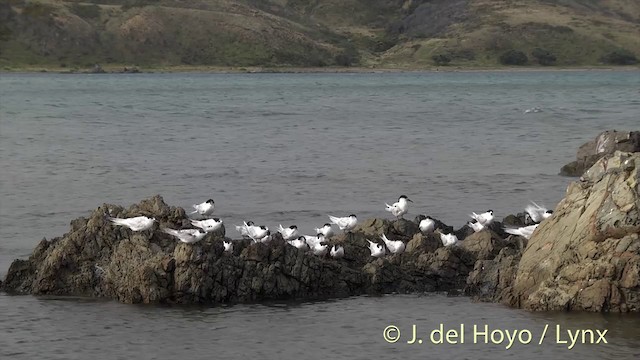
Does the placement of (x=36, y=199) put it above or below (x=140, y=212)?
below

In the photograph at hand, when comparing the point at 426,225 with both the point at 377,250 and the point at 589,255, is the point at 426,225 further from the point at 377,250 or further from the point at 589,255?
the point at 589,255

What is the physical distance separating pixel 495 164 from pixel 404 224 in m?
21.7

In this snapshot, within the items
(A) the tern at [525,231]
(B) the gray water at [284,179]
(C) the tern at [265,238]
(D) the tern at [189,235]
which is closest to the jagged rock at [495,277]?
(B) the gray water at [284,179]

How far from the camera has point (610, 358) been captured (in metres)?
18.5

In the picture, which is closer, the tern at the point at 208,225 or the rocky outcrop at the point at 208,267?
the rocky outcrop at the point at 208,267

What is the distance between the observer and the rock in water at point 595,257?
20672 mm

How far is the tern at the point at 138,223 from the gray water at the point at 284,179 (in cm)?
166

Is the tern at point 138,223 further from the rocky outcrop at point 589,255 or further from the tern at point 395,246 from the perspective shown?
the rocky outcrop at point 589,255

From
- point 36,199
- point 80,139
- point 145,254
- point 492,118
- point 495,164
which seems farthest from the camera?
point 492,118

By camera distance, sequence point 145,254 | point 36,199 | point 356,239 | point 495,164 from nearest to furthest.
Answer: point 145,254, point 356,239, point 36,199, point 495,164

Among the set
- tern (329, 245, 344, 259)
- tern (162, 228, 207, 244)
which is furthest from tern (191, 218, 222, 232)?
tern (329, 245, 344, 259)

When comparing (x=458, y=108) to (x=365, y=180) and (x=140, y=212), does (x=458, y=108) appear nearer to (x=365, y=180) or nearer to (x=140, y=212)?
(x=365, y=180)

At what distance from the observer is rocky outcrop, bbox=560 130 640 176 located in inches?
1594

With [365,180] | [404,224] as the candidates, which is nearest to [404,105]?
[365,180]
